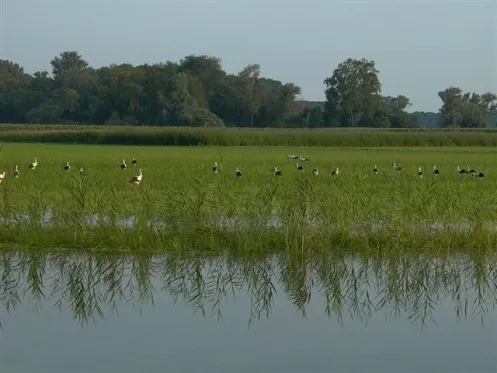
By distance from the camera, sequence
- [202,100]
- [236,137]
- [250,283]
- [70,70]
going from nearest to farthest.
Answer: [250,283]
[236,137]
[202,100]
[70,70]

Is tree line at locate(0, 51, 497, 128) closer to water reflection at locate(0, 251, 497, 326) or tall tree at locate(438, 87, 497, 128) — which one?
tall tree at locate(438, 87, 497, 128)

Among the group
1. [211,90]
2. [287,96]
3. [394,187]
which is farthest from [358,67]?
[394,187]

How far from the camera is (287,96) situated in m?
83.1

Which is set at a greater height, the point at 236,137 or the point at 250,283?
the point at 236,137

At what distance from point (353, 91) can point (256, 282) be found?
237 feet

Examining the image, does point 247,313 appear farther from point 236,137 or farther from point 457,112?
point 457,112

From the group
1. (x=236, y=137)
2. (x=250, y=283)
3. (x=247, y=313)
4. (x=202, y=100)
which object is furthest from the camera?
(x=202, y=100)

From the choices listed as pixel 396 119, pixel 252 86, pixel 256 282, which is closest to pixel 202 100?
pixel 252 86

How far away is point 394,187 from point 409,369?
686 cm

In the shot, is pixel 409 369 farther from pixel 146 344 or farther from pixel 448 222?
pixel 448 222

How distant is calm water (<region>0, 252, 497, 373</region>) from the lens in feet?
24.1

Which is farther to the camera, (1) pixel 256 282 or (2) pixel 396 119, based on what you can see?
(2) pixel 396 119

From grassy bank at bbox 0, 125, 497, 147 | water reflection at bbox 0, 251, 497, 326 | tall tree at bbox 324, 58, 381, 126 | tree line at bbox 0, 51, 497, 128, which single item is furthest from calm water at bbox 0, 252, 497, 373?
tall tree at bbox 324, 58, 381, 126

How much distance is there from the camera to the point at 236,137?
52.9m
